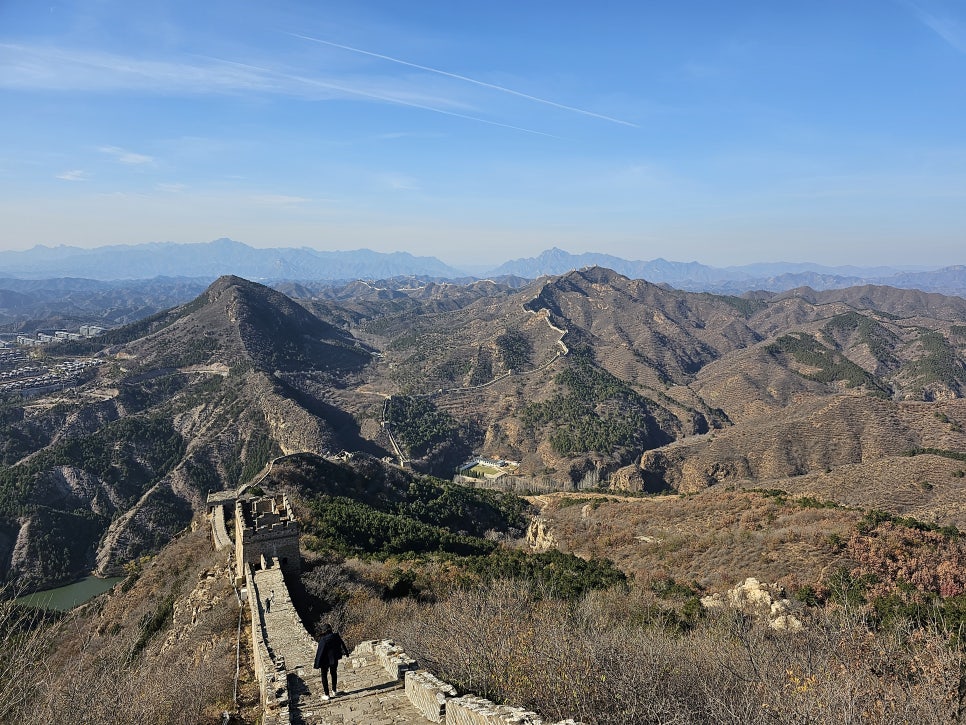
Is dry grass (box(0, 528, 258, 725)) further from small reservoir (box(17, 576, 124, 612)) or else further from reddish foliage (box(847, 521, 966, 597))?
small reservoir (box(17, 576, 124, 612))

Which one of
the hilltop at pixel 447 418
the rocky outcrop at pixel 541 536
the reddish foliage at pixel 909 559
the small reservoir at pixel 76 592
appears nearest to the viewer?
the reddish foliage at pixel 909 559

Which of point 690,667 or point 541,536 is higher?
point 690,667

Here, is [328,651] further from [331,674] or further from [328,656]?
[331,674]

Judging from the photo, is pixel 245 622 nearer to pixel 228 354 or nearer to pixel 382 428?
pixel 382 428

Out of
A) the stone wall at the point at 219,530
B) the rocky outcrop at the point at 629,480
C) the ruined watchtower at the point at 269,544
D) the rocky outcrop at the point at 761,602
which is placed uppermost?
the ruined watchtower at the point at 269,544

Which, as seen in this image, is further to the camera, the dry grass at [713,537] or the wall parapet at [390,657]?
the dry grass at [713,537]

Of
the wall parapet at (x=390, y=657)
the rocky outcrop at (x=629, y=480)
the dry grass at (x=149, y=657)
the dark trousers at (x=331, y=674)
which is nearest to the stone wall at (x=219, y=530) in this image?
the dry grass at (x=149, y=657)

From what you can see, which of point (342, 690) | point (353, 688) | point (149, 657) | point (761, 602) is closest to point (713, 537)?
point (761, 602)

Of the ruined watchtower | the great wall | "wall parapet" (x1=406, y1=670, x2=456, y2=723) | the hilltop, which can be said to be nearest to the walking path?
the great wall

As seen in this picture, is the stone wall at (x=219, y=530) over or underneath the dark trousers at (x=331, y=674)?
underneath

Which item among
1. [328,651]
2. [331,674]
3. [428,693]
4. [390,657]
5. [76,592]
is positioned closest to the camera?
[428,693]

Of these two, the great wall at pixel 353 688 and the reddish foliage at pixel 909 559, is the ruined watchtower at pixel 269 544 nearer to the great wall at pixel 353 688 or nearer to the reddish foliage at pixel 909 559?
the great wall at pixel 353 688
